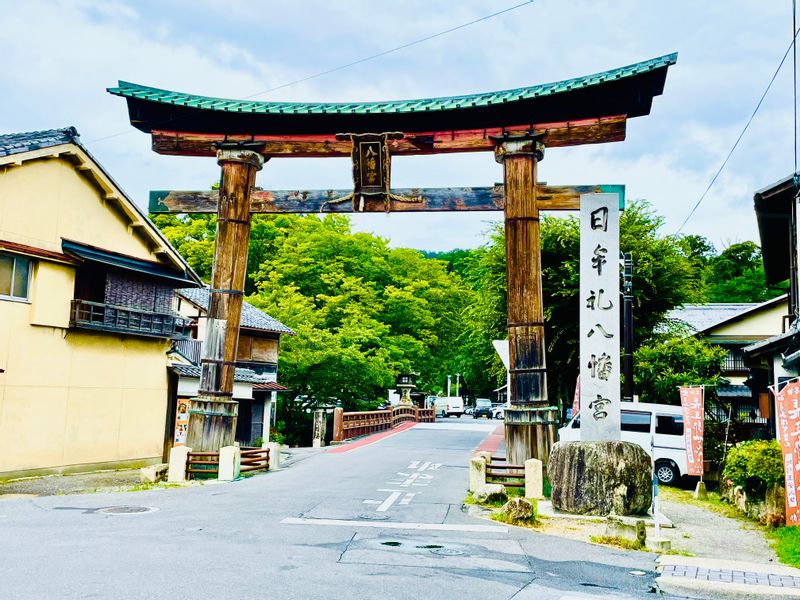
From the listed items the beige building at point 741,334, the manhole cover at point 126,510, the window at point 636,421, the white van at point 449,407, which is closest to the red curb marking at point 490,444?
the window at point 636,421

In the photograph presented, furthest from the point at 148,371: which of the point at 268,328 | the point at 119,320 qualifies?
the point at 268,328

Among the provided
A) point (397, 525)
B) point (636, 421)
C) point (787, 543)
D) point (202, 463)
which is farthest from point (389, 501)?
point (636, 421)

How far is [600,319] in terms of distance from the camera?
13.2 meters

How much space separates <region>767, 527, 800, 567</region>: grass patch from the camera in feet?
31.9

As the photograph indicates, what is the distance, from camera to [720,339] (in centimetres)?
3400

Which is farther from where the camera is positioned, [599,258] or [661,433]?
[661,433]

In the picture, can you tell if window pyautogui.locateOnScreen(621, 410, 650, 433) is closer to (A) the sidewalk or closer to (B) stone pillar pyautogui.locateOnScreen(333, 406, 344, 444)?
(A) the sidewalk

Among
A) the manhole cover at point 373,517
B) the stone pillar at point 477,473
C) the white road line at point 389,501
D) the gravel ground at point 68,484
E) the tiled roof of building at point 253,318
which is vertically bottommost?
the gravel ground at point 68,484

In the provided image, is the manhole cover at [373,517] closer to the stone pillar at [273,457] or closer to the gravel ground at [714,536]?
the gravel ground at [714,536]

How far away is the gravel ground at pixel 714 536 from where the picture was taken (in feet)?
33.8

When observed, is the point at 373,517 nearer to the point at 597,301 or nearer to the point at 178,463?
the point at 597,301

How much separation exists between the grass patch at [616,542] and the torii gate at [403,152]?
4.75 m

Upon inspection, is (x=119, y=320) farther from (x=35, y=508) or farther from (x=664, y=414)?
(x=664, y=414)

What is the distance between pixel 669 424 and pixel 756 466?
744 centimetres
